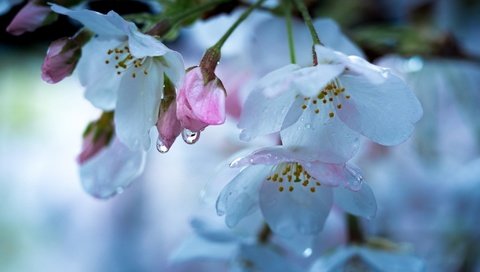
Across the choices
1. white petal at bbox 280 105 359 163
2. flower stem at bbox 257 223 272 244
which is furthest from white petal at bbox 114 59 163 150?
flower stem at bbox 257 223 272 244

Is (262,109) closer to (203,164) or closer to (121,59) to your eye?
(121,59)

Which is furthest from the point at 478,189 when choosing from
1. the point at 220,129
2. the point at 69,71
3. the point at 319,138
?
the point at 69,71

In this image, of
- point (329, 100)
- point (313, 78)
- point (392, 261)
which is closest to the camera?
point (313, 78)

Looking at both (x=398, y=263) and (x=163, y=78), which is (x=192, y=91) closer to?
(x=163, y=78)

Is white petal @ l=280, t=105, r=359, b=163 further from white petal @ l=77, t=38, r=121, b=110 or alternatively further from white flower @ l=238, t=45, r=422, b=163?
white petal @ l=77, t=38, r=121, b=110

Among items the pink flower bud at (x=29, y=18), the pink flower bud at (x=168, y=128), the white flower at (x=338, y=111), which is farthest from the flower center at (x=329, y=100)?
the pink flower bud at (x=29, y=18)

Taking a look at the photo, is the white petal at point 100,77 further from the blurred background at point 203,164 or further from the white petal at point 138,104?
the blurred background at point 203,164

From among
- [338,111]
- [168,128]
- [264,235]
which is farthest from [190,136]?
[264,235]
